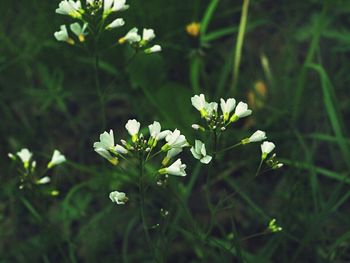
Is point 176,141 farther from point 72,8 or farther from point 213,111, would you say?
point 72,8

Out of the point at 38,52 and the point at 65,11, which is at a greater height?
the point at 38,52

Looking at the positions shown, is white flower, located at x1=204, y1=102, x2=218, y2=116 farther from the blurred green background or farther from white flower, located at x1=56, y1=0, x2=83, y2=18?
the blurred green background

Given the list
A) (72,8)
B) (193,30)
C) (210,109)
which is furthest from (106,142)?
(193,30)

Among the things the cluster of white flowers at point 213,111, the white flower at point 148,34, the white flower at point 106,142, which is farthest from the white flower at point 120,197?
the white flower at point 148,34

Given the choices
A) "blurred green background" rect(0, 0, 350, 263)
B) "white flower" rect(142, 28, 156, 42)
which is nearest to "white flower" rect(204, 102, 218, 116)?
"white flower" rect(142, 28, 156, 42)

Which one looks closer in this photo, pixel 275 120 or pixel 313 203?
pixel 313 203

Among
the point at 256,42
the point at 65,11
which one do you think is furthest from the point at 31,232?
the point at 256,42

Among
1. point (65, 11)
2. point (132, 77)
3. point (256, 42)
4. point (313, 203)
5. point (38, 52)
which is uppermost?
point (38, 52)

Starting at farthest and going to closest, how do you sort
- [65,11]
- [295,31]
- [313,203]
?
[295,31], [313,203], [65,11]

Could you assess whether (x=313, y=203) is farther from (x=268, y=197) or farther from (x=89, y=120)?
(x=89, y=120)
